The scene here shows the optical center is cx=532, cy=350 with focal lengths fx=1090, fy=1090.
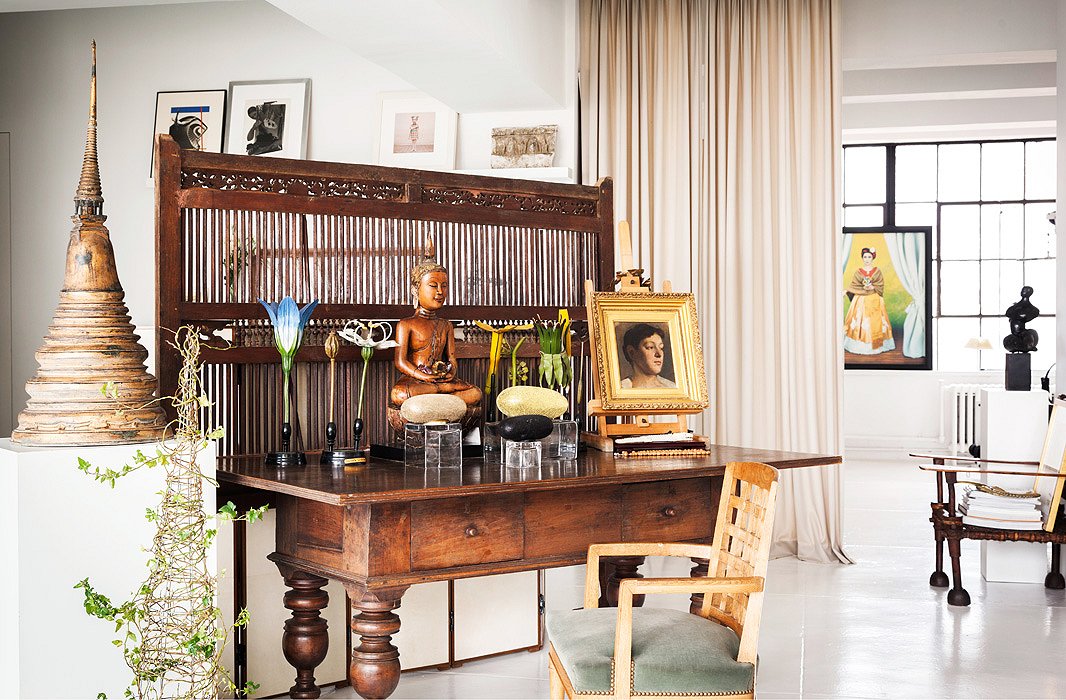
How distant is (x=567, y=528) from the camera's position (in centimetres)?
313

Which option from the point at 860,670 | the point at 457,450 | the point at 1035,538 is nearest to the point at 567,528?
the point at 457,450

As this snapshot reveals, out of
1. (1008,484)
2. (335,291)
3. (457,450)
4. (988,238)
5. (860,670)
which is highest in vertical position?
(988,238)

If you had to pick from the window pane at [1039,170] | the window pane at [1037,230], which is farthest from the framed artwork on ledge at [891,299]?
the window pane at [1039,170]

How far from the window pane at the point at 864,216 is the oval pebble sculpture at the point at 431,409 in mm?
8331

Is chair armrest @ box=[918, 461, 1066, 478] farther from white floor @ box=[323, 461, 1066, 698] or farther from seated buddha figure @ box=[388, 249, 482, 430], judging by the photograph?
seated buddha figure @ box=[388, 249, 482, 430]

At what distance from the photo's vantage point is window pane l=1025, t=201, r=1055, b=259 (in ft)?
34.4

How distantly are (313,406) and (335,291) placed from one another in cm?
39

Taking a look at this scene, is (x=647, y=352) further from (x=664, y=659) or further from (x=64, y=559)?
(x=64, y=559)

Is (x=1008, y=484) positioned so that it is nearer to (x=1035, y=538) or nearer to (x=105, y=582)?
(x=1035, y=538)

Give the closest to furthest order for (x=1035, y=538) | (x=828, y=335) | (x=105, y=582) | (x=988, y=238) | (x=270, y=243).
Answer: (x=105, y=582) < (x=270, y=243) < (x=1035, y=538) < (x=828, y=335) < (x=988, y=238)

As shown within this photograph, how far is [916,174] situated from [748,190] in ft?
18.2

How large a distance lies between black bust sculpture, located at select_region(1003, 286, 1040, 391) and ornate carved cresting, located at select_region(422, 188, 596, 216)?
115 inches

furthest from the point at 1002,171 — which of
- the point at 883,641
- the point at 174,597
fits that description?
the point at 174,597

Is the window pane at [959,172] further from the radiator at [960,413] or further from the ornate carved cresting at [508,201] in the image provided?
the ornate carved cresting at [508,201]
